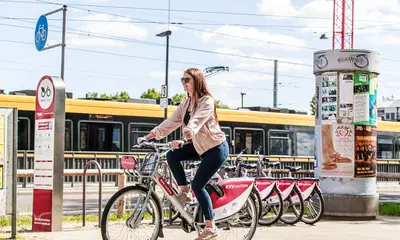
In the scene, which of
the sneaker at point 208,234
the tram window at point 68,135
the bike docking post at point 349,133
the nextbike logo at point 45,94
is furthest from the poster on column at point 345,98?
the tram window at point 68,135

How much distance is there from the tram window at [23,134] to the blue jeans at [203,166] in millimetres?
16758

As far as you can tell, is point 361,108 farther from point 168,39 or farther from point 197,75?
point 168,39

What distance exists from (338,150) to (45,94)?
16.6 feet

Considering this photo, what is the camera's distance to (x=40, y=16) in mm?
25078

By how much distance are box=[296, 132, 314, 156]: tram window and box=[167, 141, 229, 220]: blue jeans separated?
2459 cm

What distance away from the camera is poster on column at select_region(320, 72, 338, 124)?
39.6 ft

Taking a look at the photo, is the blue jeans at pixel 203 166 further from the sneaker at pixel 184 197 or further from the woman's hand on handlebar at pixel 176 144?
the woman's hand on handlebar at pixel 176 144

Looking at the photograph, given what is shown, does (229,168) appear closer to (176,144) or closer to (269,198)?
(269,198)

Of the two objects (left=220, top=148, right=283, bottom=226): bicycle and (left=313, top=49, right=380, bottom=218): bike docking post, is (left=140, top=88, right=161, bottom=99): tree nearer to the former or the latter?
(left=313, top=49, right=380, bottom=218): bike docking post

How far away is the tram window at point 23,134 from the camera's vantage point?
76.5 ft

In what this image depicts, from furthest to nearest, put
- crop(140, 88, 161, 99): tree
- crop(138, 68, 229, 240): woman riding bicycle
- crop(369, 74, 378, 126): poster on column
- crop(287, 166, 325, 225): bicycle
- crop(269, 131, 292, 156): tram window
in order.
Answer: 1. crop(140, 88, 161, 99): tree
2. crop(269, 131, 292, 156): tram window
3. crop(369, 74, 378, 126): poster on column
4. crop(287, 166, 325, 225): bicycle
5. crop(138, 68, 229, 240): woman riding bicycle

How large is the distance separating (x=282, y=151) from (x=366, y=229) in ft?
68.1

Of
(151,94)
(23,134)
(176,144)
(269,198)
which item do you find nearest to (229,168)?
(269,198)

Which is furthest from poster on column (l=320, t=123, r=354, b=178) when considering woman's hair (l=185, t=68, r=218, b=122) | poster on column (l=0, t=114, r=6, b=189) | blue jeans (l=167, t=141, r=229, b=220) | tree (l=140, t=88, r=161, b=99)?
tree (l=140, t=88, r=161, b=99)
